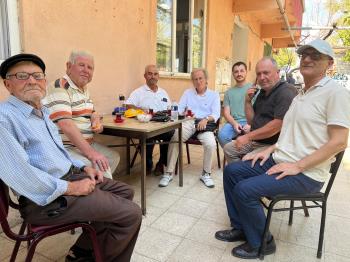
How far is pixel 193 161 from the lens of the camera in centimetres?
370

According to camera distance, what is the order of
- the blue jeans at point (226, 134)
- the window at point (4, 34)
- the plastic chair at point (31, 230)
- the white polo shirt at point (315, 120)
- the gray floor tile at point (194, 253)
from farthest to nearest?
1. the blue jeans at point (226, 134)
2. the window at point (4, 34)
3. the gray floor tile at point (194, 253)
4. the white polo shirt at point (315, 120)
5. the plastic chair at point (31, 230)

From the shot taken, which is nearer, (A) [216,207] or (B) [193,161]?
(A) [216,207]

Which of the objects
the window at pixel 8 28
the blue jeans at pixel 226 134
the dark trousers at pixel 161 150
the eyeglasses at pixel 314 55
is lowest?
the dark trousers at pixel 161 150

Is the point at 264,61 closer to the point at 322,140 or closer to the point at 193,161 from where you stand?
the point at 322,140

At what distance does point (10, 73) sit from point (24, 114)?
20 centimetres

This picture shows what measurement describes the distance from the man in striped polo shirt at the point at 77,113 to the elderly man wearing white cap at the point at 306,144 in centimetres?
99

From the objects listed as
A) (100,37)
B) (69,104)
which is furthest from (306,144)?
(100,37)

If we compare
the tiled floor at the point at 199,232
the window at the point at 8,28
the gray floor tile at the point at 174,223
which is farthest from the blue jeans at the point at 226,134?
the window at the point at 8,28

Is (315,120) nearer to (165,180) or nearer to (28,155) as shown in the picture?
(28,155)

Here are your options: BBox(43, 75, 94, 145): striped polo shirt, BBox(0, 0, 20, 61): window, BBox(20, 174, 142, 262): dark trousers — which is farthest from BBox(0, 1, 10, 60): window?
BBox(20, 174, 142, 262): dark trousers

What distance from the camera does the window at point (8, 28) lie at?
181 centimetres

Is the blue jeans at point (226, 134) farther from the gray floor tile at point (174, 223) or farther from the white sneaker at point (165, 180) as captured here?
the gray floor tile at point (174, 223)

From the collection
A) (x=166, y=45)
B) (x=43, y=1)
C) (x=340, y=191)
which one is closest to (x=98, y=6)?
(x=43, y=1)

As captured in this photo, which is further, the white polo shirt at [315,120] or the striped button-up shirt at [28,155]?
the white polo shirt at [315,120]
